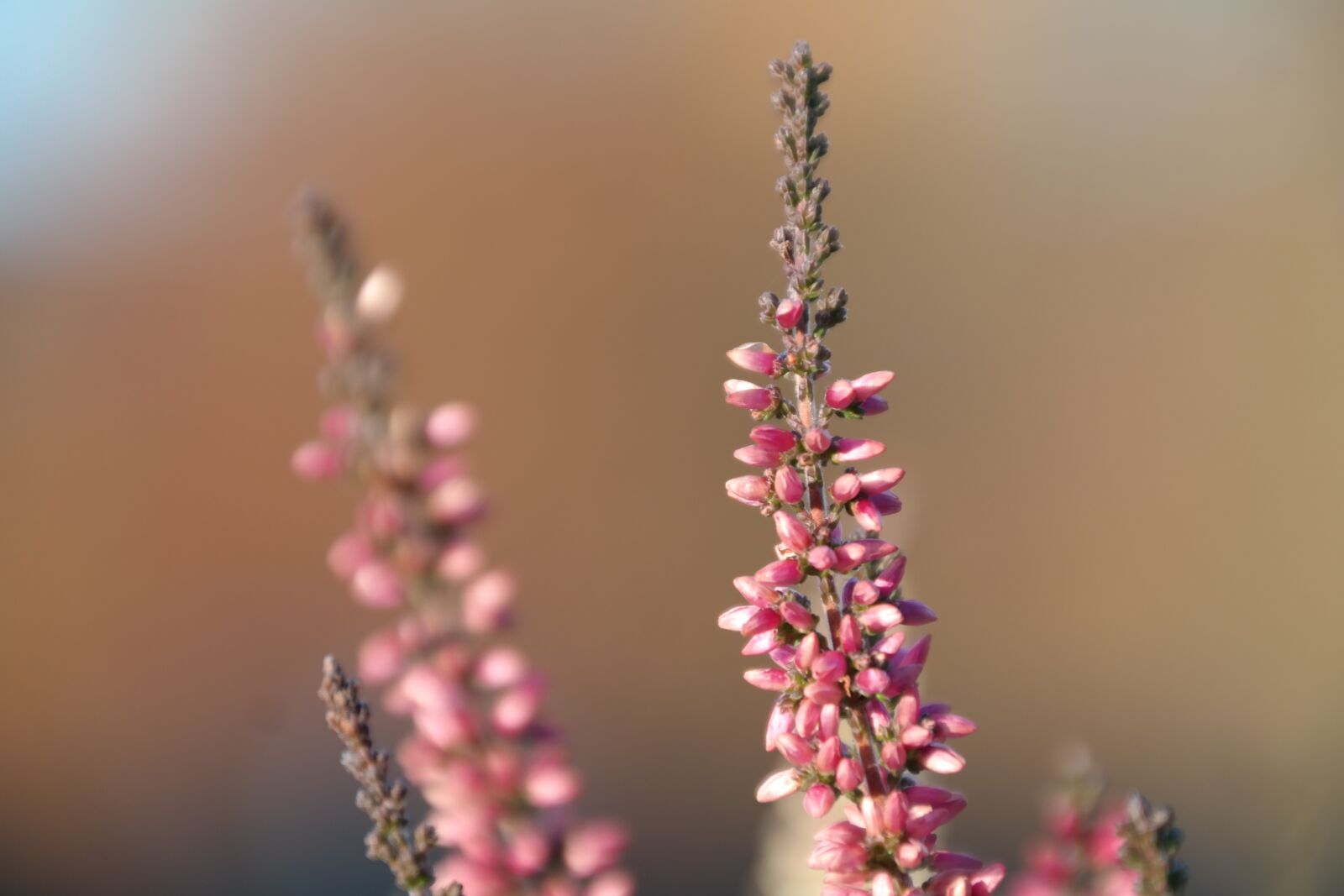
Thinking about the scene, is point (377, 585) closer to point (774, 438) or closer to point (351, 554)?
point (351, 554)

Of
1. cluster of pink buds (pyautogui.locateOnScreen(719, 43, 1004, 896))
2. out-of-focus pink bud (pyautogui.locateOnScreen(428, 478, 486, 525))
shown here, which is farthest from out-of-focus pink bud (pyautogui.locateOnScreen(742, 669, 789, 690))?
out-of-focus pink bud (pyautogui.locateOnScreen(428, 478, 486, 525))

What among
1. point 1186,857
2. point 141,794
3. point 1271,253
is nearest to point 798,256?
point 1186,857

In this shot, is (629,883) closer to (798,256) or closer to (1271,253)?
(798,256)

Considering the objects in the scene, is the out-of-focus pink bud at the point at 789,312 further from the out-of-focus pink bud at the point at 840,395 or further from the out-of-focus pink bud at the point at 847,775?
the out-of-focus pink bud at the point at 847,775

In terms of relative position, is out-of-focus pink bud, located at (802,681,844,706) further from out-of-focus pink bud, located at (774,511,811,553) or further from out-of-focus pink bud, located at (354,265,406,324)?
out-of-focus pink bud, located at (354,265,406,324)

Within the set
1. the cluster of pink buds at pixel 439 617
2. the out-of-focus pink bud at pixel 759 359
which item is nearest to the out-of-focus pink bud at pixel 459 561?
the cluster of pink buds at pixel 439 617

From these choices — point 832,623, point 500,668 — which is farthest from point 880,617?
point 500,668
